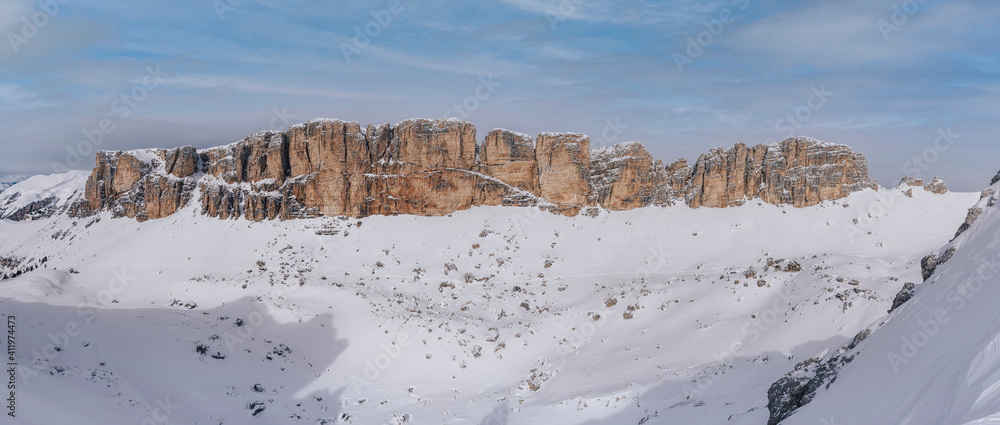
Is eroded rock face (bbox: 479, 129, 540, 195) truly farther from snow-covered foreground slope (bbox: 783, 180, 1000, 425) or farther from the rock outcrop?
snow-covered foreground slope (bbox: 783, 180, 1000, 425)

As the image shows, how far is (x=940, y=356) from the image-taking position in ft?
27.7

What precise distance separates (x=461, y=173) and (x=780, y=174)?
36624 mm

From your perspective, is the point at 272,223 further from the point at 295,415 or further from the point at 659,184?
the point at 659,184

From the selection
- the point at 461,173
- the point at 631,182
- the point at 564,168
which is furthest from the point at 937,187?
the point at 461,173

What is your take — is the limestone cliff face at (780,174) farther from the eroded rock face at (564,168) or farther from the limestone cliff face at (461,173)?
the eroded rock face at (564,168)

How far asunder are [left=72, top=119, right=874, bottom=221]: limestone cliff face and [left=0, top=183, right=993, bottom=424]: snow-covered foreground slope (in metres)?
2.35

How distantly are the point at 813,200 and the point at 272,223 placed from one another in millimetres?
60895

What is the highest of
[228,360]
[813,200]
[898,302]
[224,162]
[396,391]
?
[224,162]

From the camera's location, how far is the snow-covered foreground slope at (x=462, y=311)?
2289 centimetres

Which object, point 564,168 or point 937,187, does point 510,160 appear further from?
point 937,187

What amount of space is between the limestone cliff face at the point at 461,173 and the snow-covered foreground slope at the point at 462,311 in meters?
2.35

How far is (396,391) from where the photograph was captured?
1160 inches

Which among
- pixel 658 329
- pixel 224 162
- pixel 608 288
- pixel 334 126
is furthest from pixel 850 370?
pixel 224 162

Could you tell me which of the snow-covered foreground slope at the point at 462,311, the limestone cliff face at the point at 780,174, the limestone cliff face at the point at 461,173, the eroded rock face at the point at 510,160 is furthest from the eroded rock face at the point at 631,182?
the eroded rock face at the point at 510,160
